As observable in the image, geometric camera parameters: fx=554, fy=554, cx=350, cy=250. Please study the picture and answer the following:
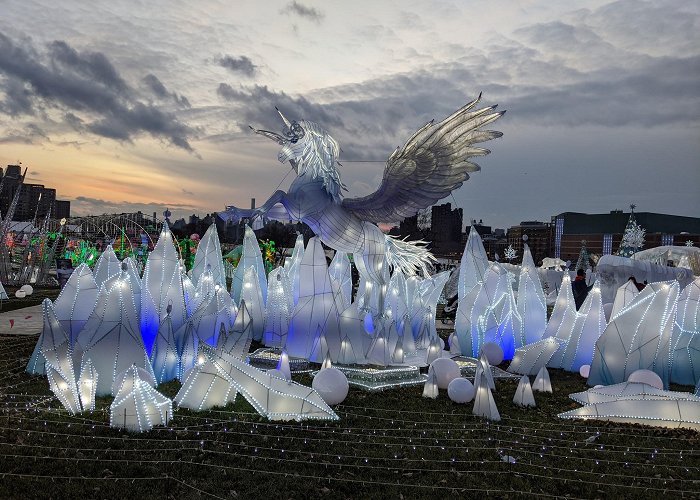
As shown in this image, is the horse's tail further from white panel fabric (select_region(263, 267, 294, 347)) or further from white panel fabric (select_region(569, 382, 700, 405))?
white panel fabric (select_region(569, 382, 700, 405))

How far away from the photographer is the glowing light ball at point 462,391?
20.6 ft

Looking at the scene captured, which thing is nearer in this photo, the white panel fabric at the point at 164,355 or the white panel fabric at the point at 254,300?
the white panel fabric at the point at 164,355

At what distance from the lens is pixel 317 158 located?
8.74 metres

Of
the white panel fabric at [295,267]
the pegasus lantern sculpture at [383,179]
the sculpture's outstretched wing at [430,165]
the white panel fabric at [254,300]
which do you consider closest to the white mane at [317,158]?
the pegasus lantern sculpture at [383,179]

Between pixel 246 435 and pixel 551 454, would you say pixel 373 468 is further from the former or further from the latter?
pixel 551 454

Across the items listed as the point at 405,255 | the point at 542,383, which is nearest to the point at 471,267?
the point at 405,255

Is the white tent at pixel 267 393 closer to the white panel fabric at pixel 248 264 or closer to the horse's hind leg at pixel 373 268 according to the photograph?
the horse's hind leg at pixel 373 268

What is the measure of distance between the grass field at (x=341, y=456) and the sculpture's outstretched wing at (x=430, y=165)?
383cm

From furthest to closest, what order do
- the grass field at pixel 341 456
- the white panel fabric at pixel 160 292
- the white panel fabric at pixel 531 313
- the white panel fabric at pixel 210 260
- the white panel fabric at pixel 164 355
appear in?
the white panel fabric at pixel 210 260 < the white panel fabric at pixel 531 313 < the white panel fabric at pixel 160 292 < the white panel fabric at pixel 164 355 < the grass field at pixel 341 456

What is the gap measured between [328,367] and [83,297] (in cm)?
317

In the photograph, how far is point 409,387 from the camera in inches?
282

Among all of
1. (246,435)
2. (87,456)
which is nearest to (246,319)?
(246,435)

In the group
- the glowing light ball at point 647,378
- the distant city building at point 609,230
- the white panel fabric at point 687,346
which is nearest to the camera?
the glowing light ball at point 647,378

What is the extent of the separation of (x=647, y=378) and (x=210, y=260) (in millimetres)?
7097
